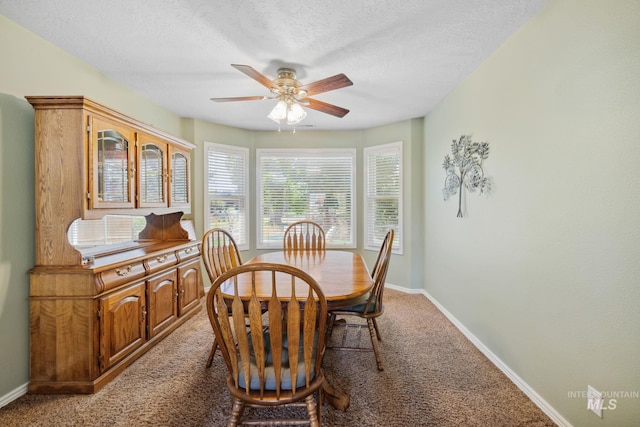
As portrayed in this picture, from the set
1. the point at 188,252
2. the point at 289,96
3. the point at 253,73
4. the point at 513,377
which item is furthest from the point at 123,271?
the point at 513,377

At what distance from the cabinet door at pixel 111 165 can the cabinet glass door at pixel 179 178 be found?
0.64 metres

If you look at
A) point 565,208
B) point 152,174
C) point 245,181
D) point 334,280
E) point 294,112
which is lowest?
point 334,280

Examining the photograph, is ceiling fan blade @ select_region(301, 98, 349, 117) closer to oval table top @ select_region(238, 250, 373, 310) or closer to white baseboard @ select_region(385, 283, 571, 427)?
oval table top @ select_region(238, 250, 373, 310)

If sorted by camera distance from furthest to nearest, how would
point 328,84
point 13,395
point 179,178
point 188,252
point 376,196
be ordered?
1. point 376,196
2. point 179,178
3. point 188,252
4. point 328,84
5. point 13,395

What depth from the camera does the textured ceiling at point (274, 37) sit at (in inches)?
69.2

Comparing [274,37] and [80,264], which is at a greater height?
[274,37]

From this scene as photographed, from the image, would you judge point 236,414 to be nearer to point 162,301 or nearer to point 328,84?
point 162,301

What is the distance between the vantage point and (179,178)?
3215mm

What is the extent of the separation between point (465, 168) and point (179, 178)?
2964 mm

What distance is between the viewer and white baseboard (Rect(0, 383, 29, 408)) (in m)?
1.81

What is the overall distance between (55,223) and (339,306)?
1974 millimetres

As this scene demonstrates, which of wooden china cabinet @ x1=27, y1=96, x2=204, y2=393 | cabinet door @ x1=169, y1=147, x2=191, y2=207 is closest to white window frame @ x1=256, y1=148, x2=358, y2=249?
cabinet door @ x1=169, y1=147, x2=191, y2=207

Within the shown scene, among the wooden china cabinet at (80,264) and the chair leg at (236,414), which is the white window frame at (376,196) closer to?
the wooden china cabinet at (80,264)

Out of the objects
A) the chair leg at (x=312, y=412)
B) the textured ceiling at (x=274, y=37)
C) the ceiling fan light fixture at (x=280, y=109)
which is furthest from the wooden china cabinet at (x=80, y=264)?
the chair leg at (x=312, y=412)
